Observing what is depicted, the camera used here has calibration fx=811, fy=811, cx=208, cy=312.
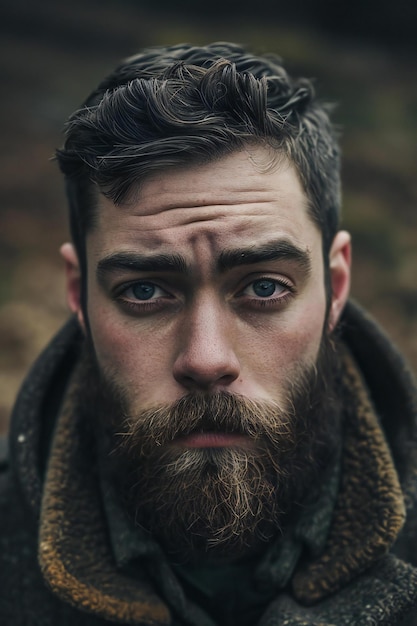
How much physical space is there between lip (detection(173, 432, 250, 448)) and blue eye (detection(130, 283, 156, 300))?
0.39m

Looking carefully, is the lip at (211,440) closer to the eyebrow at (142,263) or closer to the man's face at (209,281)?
the man's face at (209,281)

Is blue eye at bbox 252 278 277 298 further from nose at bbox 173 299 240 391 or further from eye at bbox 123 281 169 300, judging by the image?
eye at bbox 123 281 169 300

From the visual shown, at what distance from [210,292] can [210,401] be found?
280 mm

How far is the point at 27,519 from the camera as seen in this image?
2.49m

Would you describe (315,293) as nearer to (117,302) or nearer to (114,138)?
(117,302)

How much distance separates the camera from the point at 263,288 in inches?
85.0

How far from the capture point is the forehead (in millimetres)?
2094

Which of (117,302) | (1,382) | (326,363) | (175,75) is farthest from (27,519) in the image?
(1,382)

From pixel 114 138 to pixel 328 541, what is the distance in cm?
124

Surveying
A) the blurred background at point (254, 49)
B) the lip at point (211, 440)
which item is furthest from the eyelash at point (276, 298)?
the blurred background at point (254, 49)

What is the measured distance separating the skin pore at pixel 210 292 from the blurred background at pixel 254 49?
3.32 m

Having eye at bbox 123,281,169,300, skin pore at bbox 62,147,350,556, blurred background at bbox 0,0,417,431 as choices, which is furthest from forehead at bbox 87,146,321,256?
blurred background at bbox 0,0,417,431

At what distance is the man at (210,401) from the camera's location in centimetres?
209

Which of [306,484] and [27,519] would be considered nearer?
[306,484]
